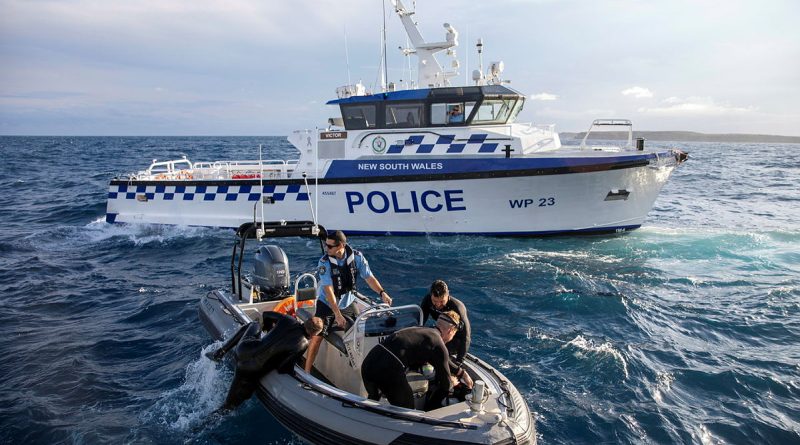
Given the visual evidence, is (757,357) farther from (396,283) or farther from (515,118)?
(515,118)

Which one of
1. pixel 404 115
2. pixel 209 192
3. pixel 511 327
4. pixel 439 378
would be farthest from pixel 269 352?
pixel 209 192

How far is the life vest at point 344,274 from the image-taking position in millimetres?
5358

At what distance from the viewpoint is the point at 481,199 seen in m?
11.4

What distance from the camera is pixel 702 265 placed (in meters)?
10.3

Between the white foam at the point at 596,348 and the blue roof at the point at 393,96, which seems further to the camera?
the blue roof at the point at 393,96

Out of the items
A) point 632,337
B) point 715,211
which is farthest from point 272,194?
point 715,211

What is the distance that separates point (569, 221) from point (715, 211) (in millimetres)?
8391

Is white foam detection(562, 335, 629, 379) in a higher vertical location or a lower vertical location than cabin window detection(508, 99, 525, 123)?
lower

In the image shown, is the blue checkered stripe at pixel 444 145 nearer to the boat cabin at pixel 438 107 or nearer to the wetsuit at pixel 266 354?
the boat cabin at pixel 438 107

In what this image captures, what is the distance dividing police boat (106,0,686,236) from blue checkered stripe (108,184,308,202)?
32 mm

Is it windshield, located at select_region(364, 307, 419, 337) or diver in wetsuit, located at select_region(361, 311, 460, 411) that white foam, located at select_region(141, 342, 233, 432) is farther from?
diver in wetsuit, located at select_region(361, 311, 460, 411)

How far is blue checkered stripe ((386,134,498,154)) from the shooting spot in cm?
1146

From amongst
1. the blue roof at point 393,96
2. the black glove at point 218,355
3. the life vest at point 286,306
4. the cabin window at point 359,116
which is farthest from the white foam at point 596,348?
the cabin window at point 359,116

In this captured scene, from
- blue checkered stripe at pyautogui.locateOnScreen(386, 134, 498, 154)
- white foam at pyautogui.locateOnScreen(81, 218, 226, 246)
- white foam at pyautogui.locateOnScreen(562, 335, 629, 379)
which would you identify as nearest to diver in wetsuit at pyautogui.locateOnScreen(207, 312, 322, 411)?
white foam at pyautogui.locateOnScreen(562, 335, 629, 379)
